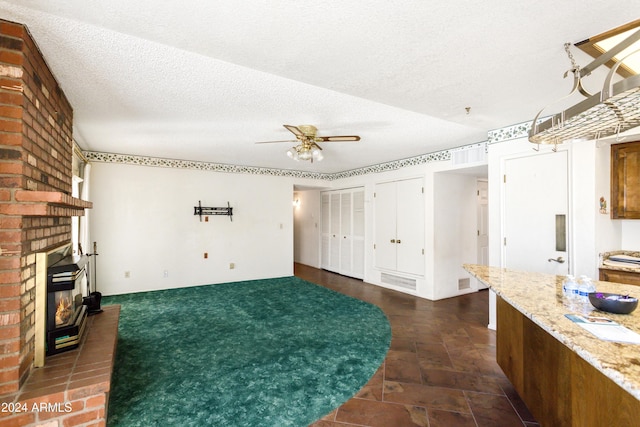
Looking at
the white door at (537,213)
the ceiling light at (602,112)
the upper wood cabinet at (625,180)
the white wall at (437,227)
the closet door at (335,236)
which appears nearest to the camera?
the ceiling light at (602,112)

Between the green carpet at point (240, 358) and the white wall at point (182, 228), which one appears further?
the white wall at point (182, 228)

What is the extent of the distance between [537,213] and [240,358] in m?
3.35

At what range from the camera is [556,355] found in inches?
63.6

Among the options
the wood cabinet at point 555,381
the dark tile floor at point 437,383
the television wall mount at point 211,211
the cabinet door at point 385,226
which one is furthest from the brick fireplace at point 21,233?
the cabinet door at point 385,226

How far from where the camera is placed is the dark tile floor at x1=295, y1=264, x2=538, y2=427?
195 cm

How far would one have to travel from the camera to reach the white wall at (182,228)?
4.82 metres

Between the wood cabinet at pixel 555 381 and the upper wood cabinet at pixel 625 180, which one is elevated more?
the upper wood cabinet at pixel 625 180

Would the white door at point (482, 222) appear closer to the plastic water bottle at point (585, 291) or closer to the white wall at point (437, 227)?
the white wall at point (437, 227)

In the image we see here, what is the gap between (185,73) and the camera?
83.8 inches


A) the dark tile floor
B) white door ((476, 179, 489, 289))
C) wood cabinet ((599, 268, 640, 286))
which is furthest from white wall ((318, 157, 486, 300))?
wood cabinet ((599, 268, 640, 286))

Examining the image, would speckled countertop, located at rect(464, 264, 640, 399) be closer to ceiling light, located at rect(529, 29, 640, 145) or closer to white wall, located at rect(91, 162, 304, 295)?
ceiling light, located at rect(529, 29, 640, 145)

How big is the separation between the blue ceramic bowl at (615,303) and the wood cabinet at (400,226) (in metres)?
3.41

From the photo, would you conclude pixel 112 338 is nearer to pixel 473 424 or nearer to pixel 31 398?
pixel 31 398

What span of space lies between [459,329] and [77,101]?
15.1 feet
